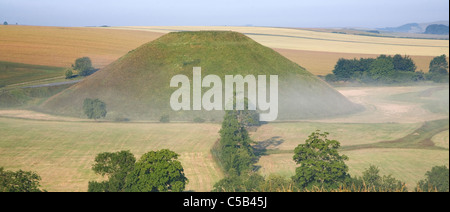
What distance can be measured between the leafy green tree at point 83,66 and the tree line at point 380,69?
218 ft

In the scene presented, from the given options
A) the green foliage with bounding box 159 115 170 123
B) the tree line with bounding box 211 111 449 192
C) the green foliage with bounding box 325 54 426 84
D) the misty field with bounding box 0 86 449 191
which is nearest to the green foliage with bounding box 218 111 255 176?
the misty field with bounding box 0 86 449 191

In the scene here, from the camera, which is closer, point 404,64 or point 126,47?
point 404,64

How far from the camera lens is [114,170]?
96.1 ft

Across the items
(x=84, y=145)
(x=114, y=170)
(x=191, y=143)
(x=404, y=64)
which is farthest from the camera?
(x=404, y=64)

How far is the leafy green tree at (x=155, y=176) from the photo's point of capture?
2583 cm

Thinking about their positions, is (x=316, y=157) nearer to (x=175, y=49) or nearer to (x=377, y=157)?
(x=377, y=157)

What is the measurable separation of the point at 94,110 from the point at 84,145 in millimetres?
20984

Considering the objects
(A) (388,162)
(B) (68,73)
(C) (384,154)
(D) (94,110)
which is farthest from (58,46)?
(A) (388,162)

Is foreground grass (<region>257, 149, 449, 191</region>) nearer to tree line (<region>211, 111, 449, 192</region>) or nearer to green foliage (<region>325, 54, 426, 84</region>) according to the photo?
tree line (<region>211, 111, 449, 192</region>)

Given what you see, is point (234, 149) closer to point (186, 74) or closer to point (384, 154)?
point (384, 154)

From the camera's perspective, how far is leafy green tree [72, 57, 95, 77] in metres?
98.9

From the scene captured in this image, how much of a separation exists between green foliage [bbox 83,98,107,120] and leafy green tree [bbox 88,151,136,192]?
35255mm

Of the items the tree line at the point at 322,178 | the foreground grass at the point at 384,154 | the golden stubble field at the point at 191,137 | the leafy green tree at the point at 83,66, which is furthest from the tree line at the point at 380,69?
the tree line at the point at 322,178
